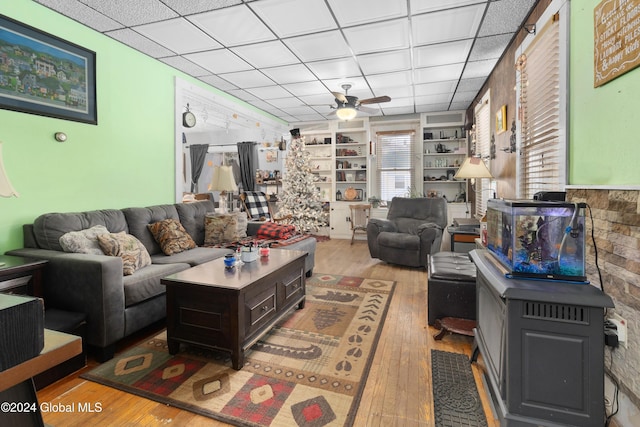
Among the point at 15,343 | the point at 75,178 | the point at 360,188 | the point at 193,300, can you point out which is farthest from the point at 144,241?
the point at 360,188

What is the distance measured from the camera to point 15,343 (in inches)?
27.4

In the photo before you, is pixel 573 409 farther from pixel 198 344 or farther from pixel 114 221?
pixel 114 221

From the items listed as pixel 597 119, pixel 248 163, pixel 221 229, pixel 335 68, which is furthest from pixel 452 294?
pixel 248 163

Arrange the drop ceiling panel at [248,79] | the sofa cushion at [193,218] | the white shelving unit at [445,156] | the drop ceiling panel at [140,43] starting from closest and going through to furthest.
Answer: the drop ceiling panel at [140,43]
the sofa cushion at [193,218]
the drop ceiling panel at [248,79]
the white shelving unit at [445,156]

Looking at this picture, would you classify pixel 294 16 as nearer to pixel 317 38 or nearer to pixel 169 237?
pixel 317 38

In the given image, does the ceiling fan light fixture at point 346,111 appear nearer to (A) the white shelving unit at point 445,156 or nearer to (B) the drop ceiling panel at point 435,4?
(B) the drop ceiling panel at point 435,4

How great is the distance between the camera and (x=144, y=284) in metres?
2.42

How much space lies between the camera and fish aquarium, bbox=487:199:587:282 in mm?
1409

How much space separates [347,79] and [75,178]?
3531mm

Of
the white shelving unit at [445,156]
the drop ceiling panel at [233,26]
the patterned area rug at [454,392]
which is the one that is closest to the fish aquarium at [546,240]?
the patterned area rug at [454,392]

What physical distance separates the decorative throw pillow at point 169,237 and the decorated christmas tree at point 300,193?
317 centimetres

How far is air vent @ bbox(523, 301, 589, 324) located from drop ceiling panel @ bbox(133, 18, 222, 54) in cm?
350

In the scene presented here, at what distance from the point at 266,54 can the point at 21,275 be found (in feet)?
10.2

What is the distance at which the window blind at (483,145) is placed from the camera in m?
4.71
